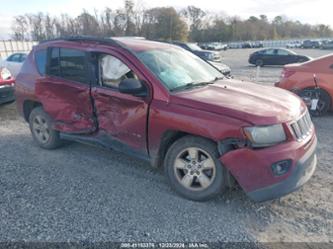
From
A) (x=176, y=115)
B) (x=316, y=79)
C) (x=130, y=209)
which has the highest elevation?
(x=176, y=115)

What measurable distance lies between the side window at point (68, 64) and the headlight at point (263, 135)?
2.44 m

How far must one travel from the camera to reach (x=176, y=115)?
3.49 metres

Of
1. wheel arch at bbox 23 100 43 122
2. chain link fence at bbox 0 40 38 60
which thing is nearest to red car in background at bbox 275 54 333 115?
wheel arch at bbox 23 100 43 122

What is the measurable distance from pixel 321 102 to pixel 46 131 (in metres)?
6.14

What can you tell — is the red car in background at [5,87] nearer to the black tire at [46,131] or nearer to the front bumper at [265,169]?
the black tire at [46,131]

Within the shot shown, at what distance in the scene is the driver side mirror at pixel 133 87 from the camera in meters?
3.67

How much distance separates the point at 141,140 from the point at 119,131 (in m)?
0.38

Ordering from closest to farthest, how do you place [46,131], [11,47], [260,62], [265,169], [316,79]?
1. [265,169]
2. [46,131]
3. [316,79]
4. [260,62]
5. [11,47]

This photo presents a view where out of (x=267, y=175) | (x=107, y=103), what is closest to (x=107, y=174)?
(x=107, y=103)

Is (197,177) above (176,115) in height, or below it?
below

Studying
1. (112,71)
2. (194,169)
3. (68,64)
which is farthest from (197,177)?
(68,64)

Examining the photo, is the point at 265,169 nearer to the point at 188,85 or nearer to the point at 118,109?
the point at 188,85

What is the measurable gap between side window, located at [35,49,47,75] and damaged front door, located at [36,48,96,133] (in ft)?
0.35

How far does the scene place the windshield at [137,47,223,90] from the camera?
3.89m
